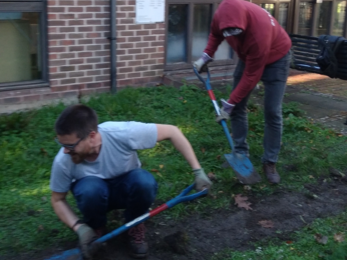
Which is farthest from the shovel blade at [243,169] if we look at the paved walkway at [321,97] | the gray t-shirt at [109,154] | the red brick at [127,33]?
the red brick at [127,33]

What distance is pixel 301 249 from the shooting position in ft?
12.0

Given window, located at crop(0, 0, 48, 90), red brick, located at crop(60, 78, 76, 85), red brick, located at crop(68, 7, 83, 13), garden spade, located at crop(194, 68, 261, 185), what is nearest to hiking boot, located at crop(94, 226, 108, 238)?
garden spade, located at crop(194, 68, 261, 185)

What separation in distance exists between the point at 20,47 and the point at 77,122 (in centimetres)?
325

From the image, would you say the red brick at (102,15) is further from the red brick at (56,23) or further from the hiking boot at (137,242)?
the hiking boot at (137,242)

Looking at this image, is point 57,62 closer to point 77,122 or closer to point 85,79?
point 85,79

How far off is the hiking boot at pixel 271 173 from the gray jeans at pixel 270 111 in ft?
0.18

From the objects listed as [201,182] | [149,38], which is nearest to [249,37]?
[201,182]

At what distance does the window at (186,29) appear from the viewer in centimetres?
721

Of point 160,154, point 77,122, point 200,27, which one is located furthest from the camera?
point 200,27

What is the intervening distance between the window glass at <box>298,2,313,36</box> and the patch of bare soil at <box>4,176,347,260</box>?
18.0 feet

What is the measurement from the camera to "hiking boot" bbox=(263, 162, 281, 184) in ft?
15.1

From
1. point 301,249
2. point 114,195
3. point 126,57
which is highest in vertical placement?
point 126,57

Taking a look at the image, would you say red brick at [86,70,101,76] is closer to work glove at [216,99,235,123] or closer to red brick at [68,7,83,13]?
red brick at [68,7,83,13]

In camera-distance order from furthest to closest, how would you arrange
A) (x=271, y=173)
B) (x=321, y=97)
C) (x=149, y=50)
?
1. (x=321, y=97)
2. (x=149, y=50)
3. (x=271, y=173)
